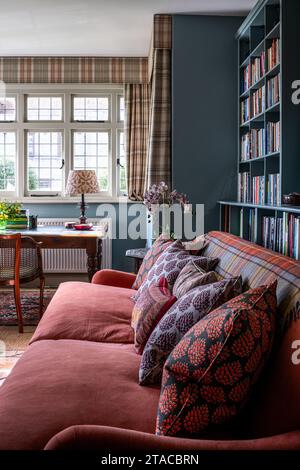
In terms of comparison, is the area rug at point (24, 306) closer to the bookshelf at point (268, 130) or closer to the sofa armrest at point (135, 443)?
the bookshelf at point (268, 130)

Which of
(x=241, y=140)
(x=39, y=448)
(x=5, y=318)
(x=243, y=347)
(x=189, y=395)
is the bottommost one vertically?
(x=5, y=318)

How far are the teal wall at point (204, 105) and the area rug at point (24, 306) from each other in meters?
1.80

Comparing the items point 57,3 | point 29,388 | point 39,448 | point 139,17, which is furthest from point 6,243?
point 39,448

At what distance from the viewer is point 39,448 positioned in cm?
141

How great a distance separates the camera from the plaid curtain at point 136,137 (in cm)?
638

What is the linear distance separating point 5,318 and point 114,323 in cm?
242

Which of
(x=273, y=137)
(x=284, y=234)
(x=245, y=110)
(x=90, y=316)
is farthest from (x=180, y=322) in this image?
(x=245, y=110)

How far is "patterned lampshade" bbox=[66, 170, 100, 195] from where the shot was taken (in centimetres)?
557

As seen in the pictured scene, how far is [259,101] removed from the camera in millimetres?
4418

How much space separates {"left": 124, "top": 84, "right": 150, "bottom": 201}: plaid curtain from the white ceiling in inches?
18.4

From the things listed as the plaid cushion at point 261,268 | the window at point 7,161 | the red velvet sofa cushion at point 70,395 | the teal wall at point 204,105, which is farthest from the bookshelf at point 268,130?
the window at point 7,161

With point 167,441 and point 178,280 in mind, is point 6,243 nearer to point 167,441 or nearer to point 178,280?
point 178,280

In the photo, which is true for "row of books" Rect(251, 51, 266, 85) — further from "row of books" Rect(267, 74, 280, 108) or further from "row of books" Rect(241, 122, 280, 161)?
"row of books" Rect(241, 122, 280, 161)

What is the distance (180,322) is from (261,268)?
38 centimetres
